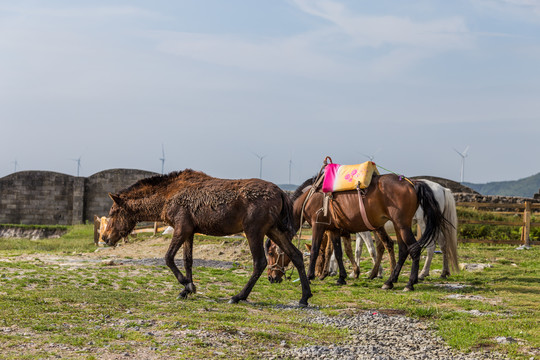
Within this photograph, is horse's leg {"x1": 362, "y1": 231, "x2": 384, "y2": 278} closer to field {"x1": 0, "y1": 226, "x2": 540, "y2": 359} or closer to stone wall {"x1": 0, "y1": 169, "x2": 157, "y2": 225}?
field {"x1": 0, "y1": 226, "x2": 540, "y2": 359}

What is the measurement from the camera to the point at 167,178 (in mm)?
9398

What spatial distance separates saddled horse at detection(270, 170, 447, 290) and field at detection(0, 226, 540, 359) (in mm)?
656

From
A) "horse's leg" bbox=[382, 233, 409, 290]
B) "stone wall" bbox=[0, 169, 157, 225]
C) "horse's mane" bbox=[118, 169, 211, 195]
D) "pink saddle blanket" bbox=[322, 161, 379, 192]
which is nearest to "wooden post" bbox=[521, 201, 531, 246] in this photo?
"horse's leg" bbox=[382, 233, 409, 290]

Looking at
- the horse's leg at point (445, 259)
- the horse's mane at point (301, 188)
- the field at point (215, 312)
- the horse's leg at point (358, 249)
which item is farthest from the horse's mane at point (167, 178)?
the horse's leg at point (445, 259)

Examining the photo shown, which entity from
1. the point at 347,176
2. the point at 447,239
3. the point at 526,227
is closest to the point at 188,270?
the point at 347,176

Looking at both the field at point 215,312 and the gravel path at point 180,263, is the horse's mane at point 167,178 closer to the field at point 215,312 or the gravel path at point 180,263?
the field at point 215,312

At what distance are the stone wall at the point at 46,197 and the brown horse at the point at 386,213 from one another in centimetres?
2583

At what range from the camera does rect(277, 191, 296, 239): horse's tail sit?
337 inches

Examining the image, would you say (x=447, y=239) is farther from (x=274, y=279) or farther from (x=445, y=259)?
(x=274, y=279)

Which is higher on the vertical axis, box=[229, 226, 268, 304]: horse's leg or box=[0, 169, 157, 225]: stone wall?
box=[0, 169, 157, 225]: stone wall

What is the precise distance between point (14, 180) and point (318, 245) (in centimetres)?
2891

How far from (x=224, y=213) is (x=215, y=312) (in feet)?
5.13

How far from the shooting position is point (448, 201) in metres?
12.6

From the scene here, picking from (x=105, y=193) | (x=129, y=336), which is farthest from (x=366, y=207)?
(x=105, y=193)
